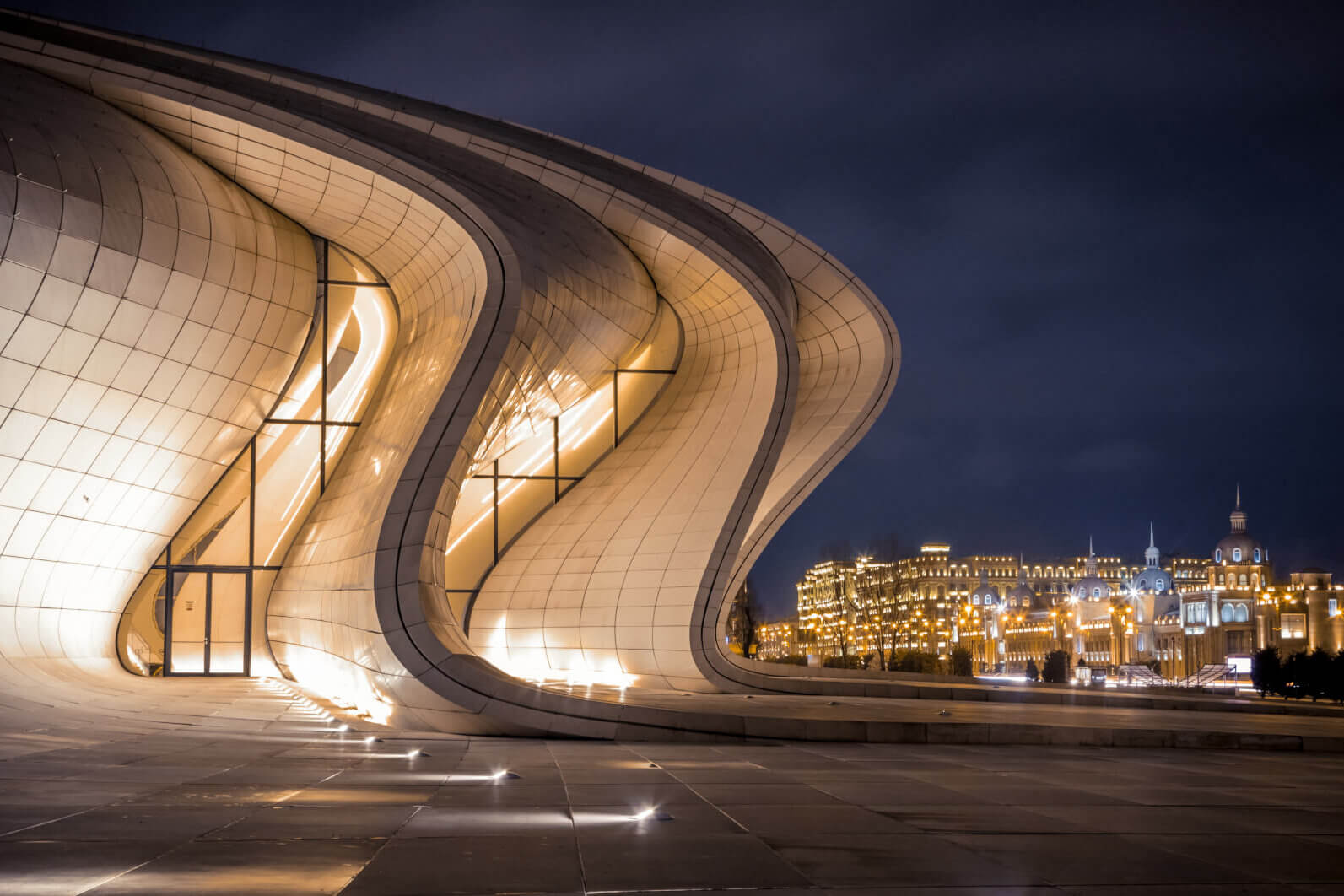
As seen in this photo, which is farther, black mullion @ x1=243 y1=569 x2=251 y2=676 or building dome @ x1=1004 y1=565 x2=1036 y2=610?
building dome @ x1=1004 y1=565 x2=1036 y2=610

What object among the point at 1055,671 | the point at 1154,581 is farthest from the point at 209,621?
the point at 1154,581

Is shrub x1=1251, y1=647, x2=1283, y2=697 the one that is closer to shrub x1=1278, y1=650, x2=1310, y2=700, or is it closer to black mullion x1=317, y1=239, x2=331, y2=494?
shrub x1=1278, y1=650, x2=1310, y2=700

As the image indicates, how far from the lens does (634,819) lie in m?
9.09

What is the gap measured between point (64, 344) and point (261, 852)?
58.2 ft

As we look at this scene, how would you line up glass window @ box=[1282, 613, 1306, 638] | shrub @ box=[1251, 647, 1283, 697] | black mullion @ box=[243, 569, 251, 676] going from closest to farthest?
black mullion @ box=[243, 569, 251, 676] → shrub @ box=[1251, 647, 1283, 697] → glass window @ box=[1282, 613, 1306, 638]

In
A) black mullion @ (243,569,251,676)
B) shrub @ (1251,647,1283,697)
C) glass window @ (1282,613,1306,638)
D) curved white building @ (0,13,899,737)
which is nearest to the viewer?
curved white building @ (0,13,899,737)

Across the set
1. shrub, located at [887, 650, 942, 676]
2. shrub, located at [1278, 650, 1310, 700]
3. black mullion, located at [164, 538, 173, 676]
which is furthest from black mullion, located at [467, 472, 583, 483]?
shrub, located at [1278, 650, 1310, 700]

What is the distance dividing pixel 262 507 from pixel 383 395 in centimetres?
453

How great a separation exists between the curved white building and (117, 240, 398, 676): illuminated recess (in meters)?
0.06

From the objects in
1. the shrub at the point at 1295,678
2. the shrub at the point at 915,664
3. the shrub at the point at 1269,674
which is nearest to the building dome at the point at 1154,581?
the shrub at the point at 1269,674

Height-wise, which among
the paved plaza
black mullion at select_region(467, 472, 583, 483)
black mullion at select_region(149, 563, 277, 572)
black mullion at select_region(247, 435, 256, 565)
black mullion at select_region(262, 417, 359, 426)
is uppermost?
black mullion at select_region(262, 417, 359, 426)

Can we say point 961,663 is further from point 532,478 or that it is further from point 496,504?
point 496,504

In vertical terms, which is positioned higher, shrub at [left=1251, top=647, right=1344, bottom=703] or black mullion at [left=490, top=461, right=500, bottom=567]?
black mullion at [left=490, top=461, right=500, bottom=567]

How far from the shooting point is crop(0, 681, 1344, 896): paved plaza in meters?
6.84
